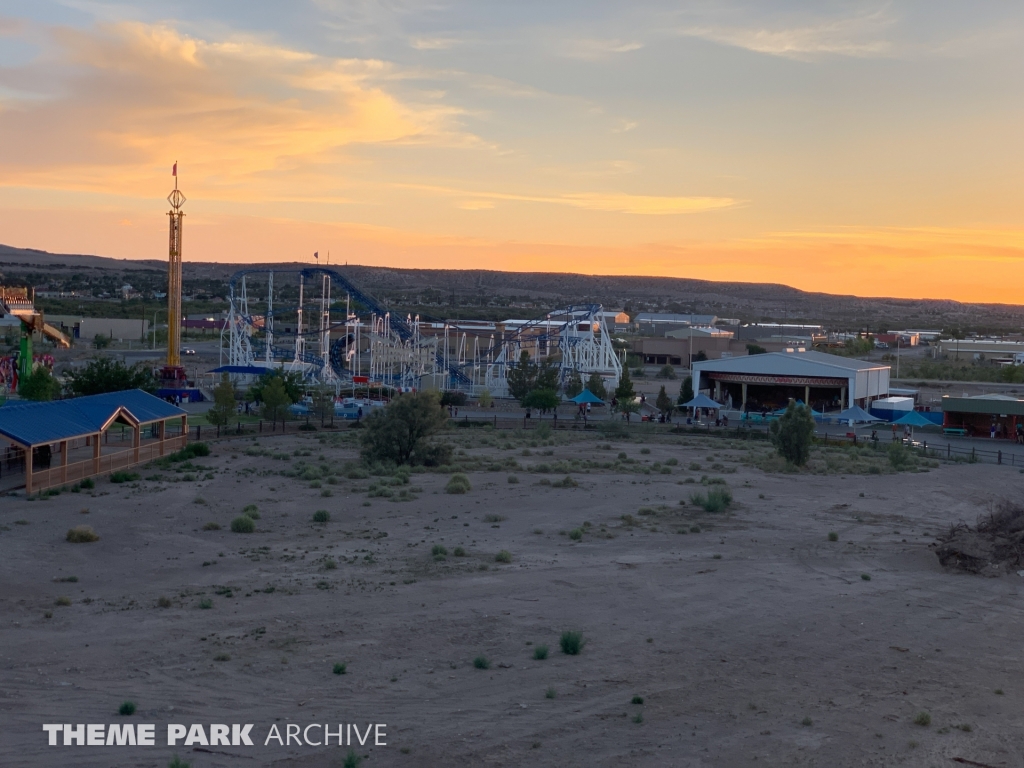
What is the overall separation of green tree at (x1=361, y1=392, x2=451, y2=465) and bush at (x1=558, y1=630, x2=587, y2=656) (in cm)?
2255

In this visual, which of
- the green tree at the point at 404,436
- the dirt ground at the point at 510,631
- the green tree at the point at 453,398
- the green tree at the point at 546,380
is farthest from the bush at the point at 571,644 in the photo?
the green tree at the point at 453,398

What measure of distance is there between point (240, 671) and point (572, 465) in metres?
24.9

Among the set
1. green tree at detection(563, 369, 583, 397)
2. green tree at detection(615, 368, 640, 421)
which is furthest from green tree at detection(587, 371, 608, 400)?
green tree at detection(615, 368, 640, 421)

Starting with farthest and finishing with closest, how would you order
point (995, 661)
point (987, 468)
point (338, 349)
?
point (338, 349), point (987, 468), point (995, 661)

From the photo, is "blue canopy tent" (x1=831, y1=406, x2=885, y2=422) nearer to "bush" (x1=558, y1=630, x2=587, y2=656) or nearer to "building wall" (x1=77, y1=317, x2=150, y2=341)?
"bush" (x1=558, y1=630, x2=587, y2=656)

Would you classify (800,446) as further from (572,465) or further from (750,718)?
(750,718)

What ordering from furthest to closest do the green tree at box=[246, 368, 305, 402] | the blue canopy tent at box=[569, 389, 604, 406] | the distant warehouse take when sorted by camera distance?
the distant warehouse → the blue canopy tent at box=[569, 389, 604, 406] → the green tree at box=[246, 368, 305, 402]

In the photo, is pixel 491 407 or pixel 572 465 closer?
pixel 572 465

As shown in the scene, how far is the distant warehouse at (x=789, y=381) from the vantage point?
61.4m

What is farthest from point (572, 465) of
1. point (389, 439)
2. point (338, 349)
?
point (338, 349)

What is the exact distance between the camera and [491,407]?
206 ft

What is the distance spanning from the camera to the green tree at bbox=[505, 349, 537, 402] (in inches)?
2459

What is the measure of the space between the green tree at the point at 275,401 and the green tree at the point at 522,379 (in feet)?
54.7

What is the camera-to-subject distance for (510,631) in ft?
51.3
